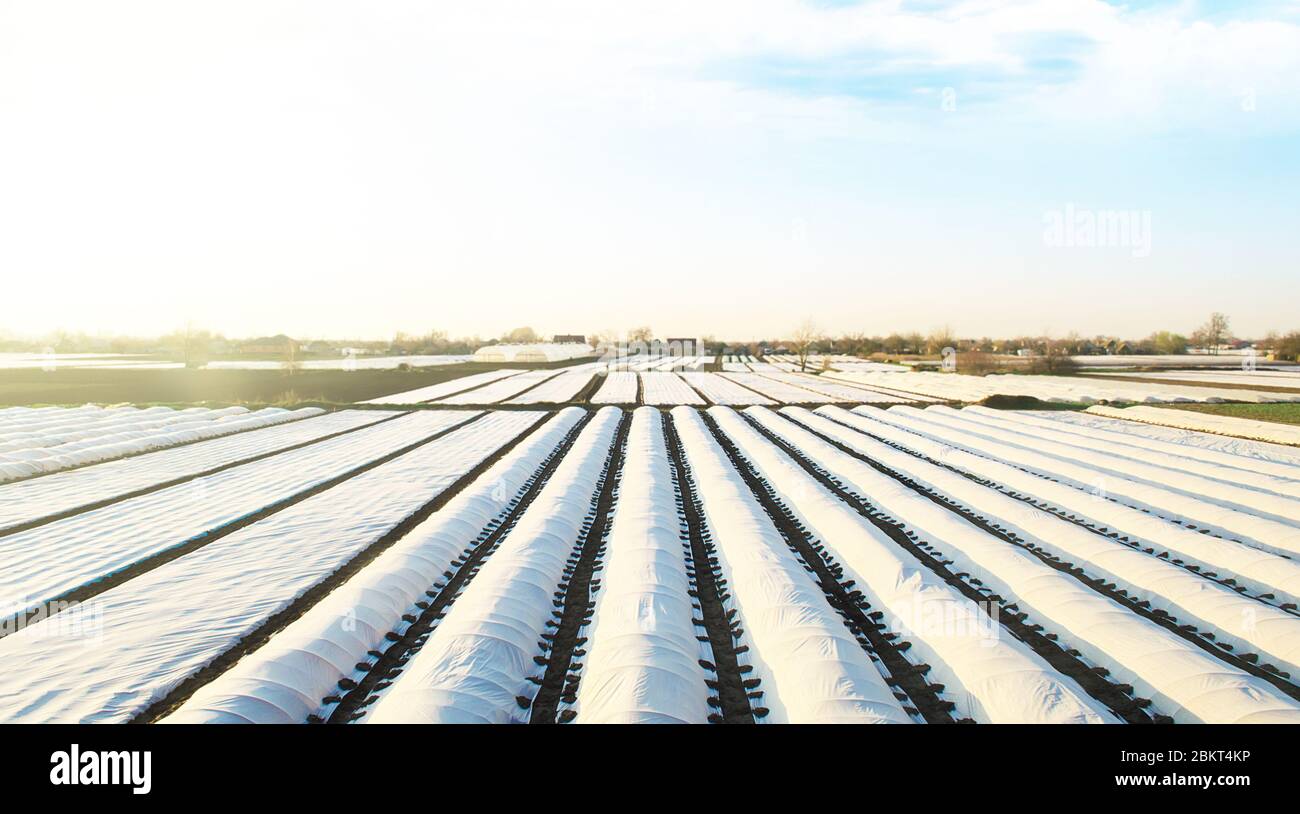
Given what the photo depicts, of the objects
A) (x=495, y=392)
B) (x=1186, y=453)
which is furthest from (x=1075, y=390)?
(x=495, y=392)

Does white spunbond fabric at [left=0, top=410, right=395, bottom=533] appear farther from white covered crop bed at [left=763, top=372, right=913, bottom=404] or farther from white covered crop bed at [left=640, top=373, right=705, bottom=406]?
white covered crop bed at [left=763, top=372, right=913, bottom=404]

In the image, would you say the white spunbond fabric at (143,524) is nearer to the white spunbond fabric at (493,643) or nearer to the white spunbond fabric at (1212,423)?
the white spunbond fabric at (493,643)

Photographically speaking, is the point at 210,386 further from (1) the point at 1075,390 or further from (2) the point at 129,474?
(1) the point at 1075,390

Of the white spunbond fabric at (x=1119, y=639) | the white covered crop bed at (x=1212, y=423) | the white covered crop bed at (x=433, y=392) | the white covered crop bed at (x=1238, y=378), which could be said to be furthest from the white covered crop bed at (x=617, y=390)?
the white covered crop bed at (x=1238, y=378)

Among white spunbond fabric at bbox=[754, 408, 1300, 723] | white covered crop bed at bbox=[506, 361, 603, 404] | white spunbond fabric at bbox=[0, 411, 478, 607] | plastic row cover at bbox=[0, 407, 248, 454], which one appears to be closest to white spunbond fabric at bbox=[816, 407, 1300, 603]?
white spunbond fabric at bbox=[754, 408, 1300, 723]

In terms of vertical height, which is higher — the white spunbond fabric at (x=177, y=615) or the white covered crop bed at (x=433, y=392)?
the white covered crop bed at (x=433, y=392)
